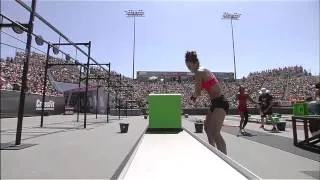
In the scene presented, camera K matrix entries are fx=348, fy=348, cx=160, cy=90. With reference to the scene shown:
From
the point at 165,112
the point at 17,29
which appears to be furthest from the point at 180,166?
the point at 165,112

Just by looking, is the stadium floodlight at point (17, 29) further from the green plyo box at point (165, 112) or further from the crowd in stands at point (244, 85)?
the crowd in stands at point (244, 85)

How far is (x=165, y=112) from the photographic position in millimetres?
14320

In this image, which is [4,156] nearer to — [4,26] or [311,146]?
[4,26]

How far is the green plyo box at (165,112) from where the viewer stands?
1416 centimetres

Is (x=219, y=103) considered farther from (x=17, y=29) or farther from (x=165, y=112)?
(x=165, y=112)

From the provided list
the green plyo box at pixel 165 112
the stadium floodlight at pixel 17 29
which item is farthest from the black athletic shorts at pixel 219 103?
the green plyo box at pixel 165 112

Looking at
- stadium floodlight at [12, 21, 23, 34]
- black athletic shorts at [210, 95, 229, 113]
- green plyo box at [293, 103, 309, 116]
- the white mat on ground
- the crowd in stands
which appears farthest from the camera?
the crowd in stands

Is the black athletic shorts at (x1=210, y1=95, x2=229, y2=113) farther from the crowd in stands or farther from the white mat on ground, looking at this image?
the crowd in stands

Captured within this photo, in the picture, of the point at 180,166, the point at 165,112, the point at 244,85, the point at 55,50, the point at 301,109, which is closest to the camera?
the point at 180,166

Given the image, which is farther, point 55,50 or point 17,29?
point 55,50

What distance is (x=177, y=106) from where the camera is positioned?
46.6ft

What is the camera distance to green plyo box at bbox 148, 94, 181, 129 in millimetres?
14164

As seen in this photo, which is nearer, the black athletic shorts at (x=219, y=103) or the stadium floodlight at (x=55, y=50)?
the black athletic shorts at (x=219, y=103)

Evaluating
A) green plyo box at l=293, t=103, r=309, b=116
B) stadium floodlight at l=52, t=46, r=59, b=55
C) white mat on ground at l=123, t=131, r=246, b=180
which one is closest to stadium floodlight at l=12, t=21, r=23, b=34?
white mat on ground at l=123, t=131, r=246, b=180
